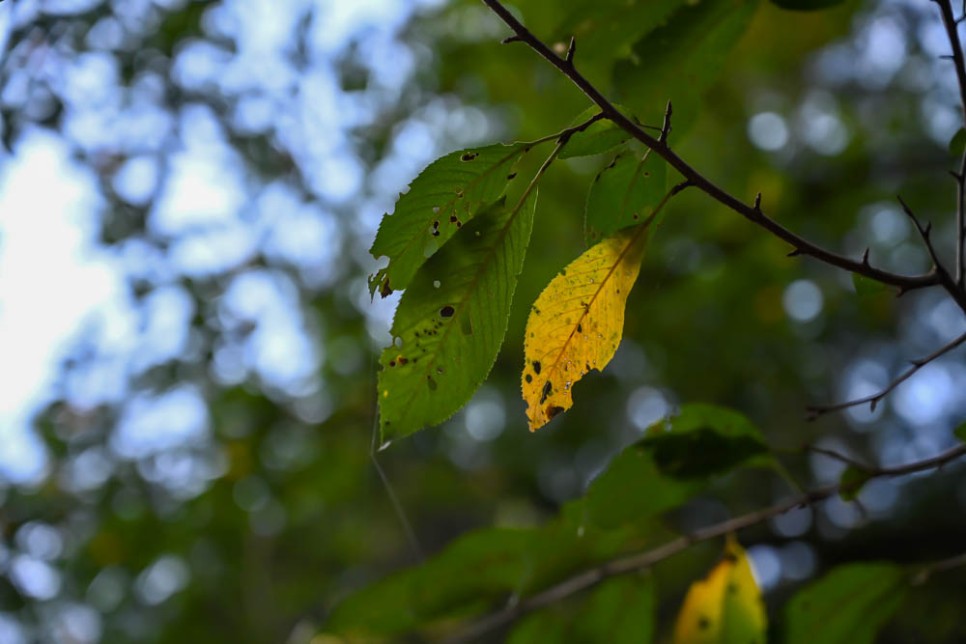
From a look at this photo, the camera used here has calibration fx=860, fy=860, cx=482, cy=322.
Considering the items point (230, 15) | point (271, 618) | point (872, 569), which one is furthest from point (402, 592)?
point (271, 618)

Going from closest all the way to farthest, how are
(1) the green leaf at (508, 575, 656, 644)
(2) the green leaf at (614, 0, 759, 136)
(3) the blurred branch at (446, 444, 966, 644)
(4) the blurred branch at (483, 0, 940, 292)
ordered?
(4) the blurred branch at (483, 0, 940, 292), (3) the blurred branch at (446, 444, 966, 644), (2) the green leaf at (614, 0, 759, 136), (1) the green leaf at (508, 575, 656, 644)

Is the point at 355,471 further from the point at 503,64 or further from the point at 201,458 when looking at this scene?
the point at 503,64

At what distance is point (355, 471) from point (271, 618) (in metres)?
0.91

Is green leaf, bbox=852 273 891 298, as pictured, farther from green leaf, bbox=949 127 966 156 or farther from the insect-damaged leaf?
the insect-damaged leaf

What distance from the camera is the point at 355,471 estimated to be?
229 cm

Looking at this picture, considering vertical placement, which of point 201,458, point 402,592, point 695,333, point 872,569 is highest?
point 201,458

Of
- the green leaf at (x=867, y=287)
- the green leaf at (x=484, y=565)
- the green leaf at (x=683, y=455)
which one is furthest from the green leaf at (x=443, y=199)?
the green leaf at (x=484, y=565)

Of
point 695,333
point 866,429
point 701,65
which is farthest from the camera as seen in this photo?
point 866,429

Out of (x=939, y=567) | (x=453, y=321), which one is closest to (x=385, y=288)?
(x=453, y=321)

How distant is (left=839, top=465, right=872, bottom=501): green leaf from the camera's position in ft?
2.37

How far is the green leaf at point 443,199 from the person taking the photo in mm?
547

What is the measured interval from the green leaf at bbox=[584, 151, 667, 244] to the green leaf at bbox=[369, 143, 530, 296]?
0.08m

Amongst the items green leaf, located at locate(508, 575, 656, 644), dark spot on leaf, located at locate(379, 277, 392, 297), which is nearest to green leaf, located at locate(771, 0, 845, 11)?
dark spot on leaf, located at locate(379, 277, 392, 297)

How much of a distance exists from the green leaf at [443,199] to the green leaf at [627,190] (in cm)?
8
